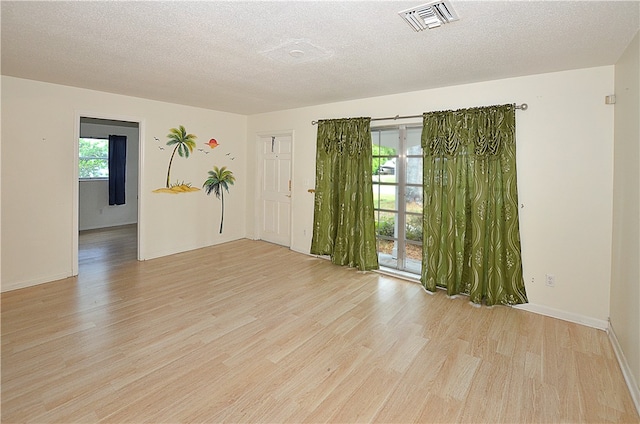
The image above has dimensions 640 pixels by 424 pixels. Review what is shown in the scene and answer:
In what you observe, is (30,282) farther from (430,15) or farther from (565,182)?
(565,182)

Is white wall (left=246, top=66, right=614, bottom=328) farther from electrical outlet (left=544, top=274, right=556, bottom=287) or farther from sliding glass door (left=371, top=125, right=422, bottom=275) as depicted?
sliding glass door (left=371, top=125, right=422, bottom=275)

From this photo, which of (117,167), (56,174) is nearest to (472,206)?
(56,174)

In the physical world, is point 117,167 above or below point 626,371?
above

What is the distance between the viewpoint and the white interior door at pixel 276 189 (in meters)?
5.92

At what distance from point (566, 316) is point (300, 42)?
12.0 ft

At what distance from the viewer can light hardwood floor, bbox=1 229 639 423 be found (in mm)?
1937

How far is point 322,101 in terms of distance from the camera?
15.9 ft

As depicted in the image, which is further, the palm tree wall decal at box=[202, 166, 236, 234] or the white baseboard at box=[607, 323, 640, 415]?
the palm tree wall decal at box=[202, 166, 236, 234]

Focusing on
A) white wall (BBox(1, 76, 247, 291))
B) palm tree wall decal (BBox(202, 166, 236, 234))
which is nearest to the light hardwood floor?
white wall (BBox(1, 76, 247, 291))

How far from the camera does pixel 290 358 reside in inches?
97.1

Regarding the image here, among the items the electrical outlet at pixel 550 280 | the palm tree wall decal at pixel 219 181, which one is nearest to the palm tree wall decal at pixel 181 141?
the palm tree wall decal at pixel 219 181

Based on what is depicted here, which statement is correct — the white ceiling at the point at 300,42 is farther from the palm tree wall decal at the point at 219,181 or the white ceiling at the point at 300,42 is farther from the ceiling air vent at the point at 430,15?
the palm tree wall decal at the point at 219,181

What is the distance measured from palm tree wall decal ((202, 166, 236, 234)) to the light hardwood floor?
2.36 metres

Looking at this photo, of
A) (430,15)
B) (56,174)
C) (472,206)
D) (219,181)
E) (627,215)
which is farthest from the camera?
(219,181)
